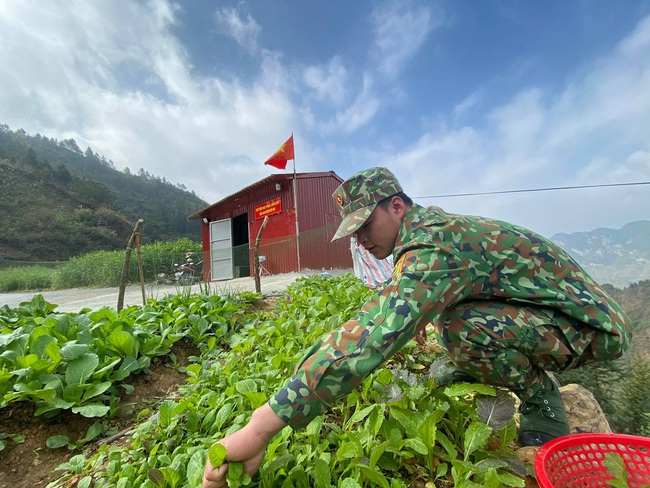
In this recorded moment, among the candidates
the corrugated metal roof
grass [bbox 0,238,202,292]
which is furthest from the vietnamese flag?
grass [bbox 0,238,202,292]

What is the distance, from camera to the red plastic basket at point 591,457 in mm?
1033

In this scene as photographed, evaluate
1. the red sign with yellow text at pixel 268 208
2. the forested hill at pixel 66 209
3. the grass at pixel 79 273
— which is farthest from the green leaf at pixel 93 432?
the forested hill at pixel 66 209

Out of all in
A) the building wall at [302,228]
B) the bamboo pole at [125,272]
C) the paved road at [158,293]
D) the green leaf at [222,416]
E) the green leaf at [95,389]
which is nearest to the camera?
the green leaf at [222,416]

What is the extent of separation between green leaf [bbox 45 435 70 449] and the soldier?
148 centimetres

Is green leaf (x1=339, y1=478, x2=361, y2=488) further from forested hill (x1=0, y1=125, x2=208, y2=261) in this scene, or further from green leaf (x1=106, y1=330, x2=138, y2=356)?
forested hill (x1=0, y1=125, x2=208, y2=261)

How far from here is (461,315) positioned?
4.32 feet

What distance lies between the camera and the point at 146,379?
2.61 meters

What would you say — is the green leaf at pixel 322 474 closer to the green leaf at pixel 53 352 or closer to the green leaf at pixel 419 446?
A: the green leaf at pixel 419 446

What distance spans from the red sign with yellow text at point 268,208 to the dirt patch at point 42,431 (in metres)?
9.17

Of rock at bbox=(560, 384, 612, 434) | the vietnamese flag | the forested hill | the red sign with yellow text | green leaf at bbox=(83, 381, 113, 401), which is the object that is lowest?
rock at bbox=(560, 384, 612, 434)

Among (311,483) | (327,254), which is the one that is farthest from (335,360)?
(327,254)

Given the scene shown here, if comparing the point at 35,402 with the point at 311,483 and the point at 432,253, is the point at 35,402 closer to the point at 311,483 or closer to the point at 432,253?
the point at 311,483

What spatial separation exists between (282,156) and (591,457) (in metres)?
11.2

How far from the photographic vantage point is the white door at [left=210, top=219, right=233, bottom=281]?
486 inches
